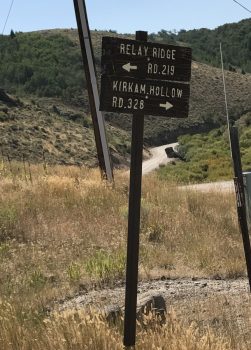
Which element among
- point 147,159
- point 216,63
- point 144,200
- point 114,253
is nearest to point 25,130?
point 147,159

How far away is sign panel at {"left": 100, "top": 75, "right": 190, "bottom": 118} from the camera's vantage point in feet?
13.4

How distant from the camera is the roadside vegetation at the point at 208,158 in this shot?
32703mm

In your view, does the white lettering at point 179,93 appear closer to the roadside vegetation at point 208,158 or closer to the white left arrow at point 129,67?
the white left arrow at point 129,67

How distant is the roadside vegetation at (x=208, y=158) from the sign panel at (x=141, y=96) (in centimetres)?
2003

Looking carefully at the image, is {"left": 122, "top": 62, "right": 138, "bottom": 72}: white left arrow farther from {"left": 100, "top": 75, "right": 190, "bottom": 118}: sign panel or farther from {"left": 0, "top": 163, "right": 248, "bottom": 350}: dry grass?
{"left": 0, "top": 163, "right": 248, "bottom": 350}: dry grass

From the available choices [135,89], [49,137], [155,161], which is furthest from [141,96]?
[155,161]

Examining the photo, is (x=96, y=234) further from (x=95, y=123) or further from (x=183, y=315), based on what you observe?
(x=95, y=123)

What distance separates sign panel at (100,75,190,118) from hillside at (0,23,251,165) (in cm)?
3699

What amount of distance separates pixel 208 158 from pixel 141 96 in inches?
1526

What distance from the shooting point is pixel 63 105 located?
2788 inches

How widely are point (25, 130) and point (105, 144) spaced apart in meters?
35.1

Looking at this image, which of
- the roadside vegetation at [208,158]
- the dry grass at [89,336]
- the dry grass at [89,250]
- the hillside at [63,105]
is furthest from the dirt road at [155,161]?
the dry grass at [89,336]

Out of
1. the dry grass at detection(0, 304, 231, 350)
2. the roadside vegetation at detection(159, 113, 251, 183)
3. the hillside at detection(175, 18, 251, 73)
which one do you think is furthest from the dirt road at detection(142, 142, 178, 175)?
the hillside at detection(175, 18, 251, 73)

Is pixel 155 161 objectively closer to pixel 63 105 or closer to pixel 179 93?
pixel 63 105
